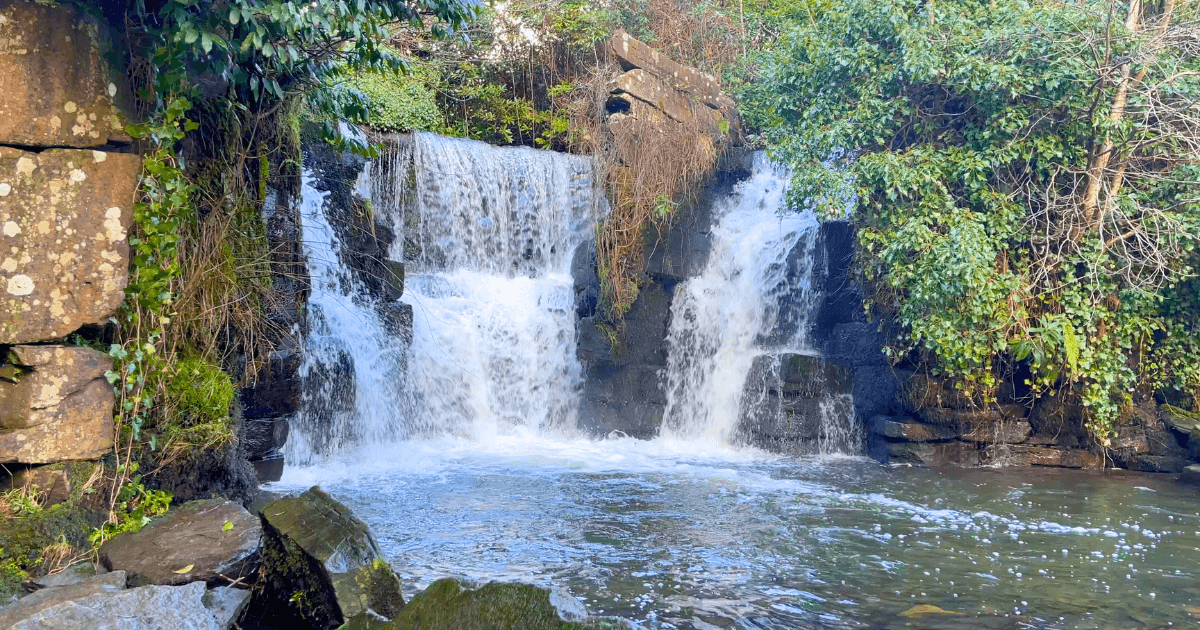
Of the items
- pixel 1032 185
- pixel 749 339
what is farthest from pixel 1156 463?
pixel 749 339

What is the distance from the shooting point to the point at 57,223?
520 cm

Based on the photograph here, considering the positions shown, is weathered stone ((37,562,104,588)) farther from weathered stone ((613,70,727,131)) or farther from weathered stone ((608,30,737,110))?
weathered stone ((608,30,737,110))

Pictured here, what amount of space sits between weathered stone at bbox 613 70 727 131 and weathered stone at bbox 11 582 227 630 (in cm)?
1126

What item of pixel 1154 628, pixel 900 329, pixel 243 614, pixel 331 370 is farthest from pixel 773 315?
pixel 243 614

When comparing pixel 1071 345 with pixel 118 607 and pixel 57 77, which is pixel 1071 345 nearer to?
pixel 118 607

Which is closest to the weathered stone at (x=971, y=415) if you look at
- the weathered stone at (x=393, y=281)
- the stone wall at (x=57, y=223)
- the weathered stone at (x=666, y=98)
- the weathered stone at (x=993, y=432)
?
the weathered stone at (x=993, y=432)

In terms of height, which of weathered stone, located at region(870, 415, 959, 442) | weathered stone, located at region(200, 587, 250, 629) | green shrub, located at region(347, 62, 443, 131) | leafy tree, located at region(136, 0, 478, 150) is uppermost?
green shrub, located at region(347, 62, 443, 131)

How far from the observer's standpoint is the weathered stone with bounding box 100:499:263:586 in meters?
4.70

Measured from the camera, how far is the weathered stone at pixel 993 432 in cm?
1112

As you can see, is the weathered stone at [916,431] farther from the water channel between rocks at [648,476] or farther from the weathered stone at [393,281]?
the weathered stone at [393,281]

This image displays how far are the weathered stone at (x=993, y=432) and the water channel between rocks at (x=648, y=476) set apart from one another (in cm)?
58

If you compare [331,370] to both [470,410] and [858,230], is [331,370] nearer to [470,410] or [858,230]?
[470,410]

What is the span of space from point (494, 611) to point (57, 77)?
13.4 feet

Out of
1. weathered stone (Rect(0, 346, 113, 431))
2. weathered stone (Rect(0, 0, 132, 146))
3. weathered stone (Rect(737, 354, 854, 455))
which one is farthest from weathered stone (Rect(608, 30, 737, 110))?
weathered stone (Rect(0, 346, 113, 431))
